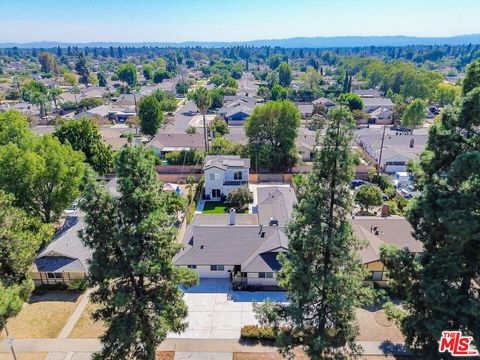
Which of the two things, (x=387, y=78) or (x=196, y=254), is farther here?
(x=387, y=78)

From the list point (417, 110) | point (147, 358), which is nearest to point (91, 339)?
point (147, 358)

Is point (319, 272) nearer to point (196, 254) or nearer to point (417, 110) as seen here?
point (196, 254)

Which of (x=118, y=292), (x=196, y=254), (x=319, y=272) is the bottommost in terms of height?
(x=196, y=254)

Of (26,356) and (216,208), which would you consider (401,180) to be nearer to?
(216,208)

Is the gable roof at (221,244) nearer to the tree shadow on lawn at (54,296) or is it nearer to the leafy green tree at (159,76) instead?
the tree shadow on lawn at (54,296)

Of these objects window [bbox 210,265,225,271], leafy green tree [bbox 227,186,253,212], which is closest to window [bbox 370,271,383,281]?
window [bbox 210,265,225,271]

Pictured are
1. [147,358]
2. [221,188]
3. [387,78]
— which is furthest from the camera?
[387,78]
